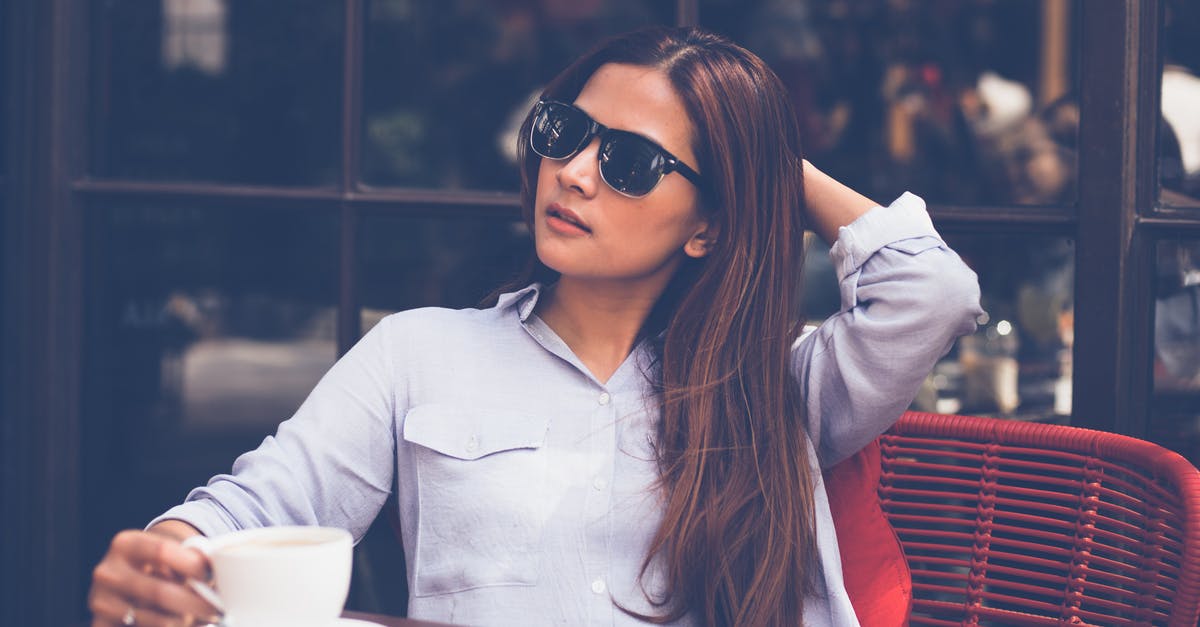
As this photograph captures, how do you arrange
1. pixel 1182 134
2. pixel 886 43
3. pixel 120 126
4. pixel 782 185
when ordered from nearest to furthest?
1. pixel 782 185
2. pixel 1182 134
3. pixel 120 126
4. pixel 886 43

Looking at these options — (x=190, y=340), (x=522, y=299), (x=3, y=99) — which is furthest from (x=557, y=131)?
(x=190, y=340)

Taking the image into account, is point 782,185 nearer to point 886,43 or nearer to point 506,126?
point 886,43

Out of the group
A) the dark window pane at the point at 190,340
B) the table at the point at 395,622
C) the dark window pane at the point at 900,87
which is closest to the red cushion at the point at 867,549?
the table at the point at 395,622

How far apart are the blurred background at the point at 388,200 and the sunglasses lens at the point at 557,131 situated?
0.43m

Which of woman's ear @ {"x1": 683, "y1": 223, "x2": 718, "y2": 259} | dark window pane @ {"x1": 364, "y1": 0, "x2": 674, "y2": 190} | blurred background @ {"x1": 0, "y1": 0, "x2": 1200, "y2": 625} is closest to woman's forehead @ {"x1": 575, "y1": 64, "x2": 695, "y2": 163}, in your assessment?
woman's ear @ {"x1": 683, "y1": 223, "x2": 718, "y2": 259}

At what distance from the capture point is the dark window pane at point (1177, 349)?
1729mm

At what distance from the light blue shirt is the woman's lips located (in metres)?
0.16

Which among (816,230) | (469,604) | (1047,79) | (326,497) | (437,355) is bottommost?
(469,604)

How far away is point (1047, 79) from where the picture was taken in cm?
546

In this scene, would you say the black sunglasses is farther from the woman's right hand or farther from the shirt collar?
the woman's right hand

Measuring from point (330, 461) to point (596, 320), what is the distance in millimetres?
391

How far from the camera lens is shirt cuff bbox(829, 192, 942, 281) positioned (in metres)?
1.51

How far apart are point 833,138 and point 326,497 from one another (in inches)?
146

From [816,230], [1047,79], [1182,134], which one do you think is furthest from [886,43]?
[816,230]
